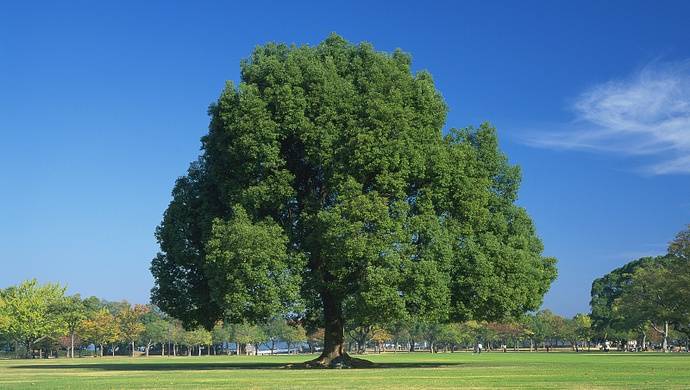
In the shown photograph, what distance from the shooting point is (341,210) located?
3572 centimetres

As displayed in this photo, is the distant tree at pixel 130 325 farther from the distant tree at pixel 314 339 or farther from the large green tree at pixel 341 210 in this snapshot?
the large green tree at pixel 341 210

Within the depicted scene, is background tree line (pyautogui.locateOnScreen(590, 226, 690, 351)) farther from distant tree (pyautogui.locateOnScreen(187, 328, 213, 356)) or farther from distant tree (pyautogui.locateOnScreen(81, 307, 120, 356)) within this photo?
distant tree (pyautogui.locateOnScreen(81, 307, 120, 356))

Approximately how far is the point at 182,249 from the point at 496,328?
121m

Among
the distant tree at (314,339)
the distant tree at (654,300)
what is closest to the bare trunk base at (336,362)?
the distant tree at (654,300)

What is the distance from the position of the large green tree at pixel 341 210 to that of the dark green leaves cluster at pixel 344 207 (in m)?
0.08

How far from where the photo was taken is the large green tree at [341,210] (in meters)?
35.5

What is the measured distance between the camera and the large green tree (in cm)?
3553

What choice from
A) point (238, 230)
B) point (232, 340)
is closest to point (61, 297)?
point (232, 340)

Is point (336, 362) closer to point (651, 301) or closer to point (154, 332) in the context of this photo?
point (651, 301)

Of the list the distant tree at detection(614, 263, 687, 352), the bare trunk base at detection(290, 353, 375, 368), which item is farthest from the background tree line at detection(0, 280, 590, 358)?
the bare trunk base at detection(290, 353, 375, 368)

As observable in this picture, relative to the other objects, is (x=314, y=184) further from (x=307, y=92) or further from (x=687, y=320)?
(x=687, y=320)

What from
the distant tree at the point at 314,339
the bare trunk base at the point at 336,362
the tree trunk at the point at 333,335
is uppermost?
the tree trunk at the point at 333,335

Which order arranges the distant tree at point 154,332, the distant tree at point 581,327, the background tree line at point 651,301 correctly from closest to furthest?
the background tree line at point 651,301
the distant tree at point 154,332
the distant tree at point 581,327

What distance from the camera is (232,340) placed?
146 m
